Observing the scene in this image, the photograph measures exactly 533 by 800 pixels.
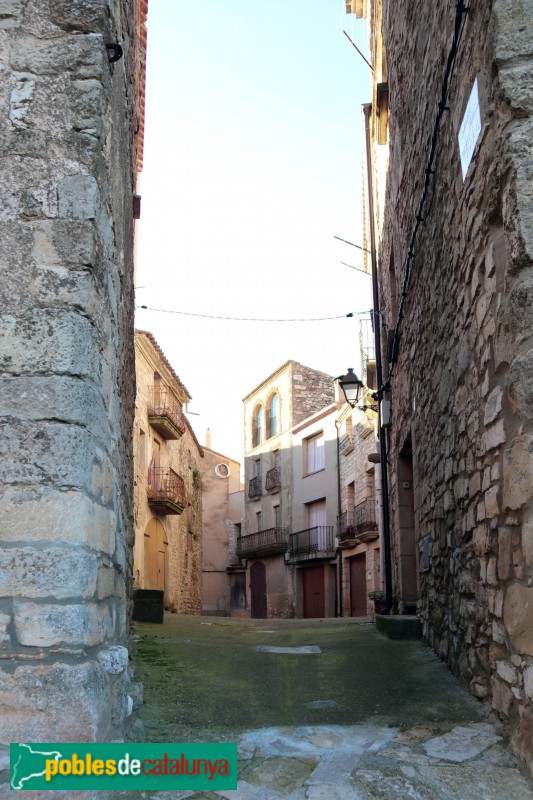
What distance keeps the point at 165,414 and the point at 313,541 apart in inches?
370

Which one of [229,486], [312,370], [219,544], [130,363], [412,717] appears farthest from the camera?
[229,486]

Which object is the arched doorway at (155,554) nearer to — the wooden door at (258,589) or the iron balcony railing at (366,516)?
the iron balcony railing at (366,516)

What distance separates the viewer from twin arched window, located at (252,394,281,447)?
2980 cm

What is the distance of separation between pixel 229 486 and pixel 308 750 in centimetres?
3405

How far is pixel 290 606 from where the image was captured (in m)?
25.6

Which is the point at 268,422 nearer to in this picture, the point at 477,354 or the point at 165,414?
the point at 165,414

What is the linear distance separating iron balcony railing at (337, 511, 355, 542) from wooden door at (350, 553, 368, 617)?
0.68 m

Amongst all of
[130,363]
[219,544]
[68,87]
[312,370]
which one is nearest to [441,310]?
[130,363]

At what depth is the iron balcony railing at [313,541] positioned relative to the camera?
937 inches

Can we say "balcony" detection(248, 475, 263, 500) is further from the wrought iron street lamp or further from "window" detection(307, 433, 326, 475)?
the wrought iron street lamp

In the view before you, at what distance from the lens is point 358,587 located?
20547 mm

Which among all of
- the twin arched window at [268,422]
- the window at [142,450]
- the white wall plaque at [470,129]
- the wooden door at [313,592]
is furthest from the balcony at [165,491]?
the white wall plaque at [470,129]

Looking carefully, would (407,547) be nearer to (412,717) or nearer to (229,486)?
(412,717)

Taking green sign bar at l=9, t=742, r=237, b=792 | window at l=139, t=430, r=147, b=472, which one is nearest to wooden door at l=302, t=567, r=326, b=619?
window at l=139, t=430, r=147, b=472
